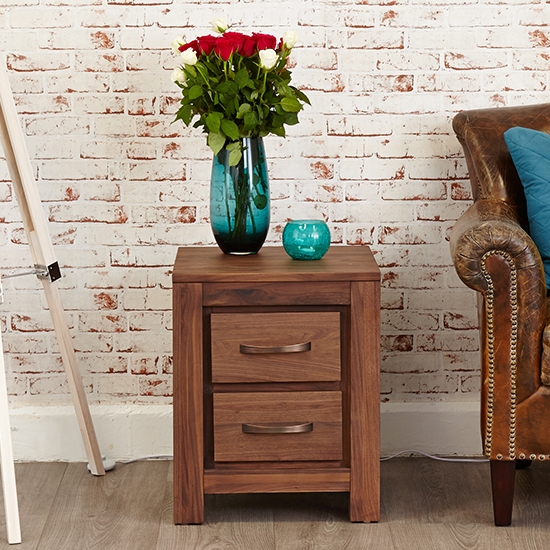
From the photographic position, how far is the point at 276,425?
2.09 m

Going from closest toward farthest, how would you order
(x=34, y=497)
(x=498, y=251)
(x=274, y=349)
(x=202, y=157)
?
(x=498, y=251), (x=274, y=349), (x=34, y=497), (x=202, y=157)

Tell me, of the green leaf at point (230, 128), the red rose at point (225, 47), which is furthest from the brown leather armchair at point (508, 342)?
the red rose at point (225, 47)

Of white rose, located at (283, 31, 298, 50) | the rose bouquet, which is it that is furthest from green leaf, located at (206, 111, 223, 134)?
white rose, located at (283, 31, 298, 50)

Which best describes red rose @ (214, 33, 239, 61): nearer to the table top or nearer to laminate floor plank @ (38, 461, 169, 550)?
the table top

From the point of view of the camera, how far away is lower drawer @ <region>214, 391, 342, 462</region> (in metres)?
2.07

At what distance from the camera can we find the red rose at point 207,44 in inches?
82.7

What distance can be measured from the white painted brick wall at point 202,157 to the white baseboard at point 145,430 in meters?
0.05

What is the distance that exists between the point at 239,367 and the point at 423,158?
923 mm

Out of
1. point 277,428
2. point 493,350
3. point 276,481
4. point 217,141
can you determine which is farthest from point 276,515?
point 217,141

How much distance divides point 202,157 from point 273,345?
28.8 inches

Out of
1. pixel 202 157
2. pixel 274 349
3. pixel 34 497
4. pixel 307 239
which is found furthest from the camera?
pixel 202 157

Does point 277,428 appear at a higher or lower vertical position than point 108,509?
higher

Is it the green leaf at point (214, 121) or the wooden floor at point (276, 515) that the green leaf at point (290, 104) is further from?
the wooden floor at point (276, 515)

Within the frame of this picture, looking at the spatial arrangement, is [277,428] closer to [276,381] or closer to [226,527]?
[276,381]
